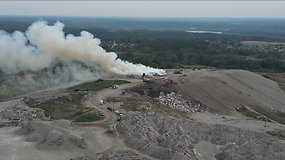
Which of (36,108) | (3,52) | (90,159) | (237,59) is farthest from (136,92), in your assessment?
(237,59)

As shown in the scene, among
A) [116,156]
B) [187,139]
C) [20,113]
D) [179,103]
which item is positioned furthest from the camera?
[179,103]

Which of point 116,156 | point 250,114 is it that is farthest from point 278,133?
point 116,156

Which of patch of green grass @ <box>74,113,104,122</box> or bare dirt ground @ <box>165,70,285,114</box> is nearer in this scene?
patch of green grass @ <box>74,113,104,122</box>

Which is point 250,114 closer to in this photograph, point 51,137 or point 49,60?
point 51,137

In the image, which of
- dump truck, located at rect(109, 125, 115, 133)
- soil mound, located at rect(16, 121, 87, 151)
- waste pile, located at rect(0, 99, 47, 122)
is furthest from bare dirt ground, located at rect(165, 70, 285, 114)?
soil mound, located at rect(16, 121, 87, 151)

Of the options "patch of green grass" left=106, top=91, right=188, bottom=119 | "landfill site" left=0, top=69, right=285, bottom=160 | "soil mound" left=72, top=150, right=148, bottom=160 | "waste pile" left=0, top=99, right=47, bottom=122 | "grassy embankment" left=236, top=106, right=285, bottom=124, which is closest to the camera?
"soil mound" left=72, top=150, right=148, bottom=160

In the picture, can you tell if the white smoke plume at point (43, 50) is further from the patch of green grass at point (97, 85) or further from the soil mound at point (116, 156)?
the soil mound at point (116, 156)

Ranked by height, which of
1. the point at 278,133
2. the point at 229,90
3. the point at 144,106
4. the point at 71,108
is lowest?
the point at 278,133

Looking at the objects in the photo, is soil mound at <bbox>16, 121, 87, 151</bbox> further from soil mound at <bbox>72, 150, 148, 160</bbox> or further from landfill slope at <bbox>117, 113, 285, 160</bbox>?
landfill slope at <bbox>117, 113, 285, 160</bbox>
